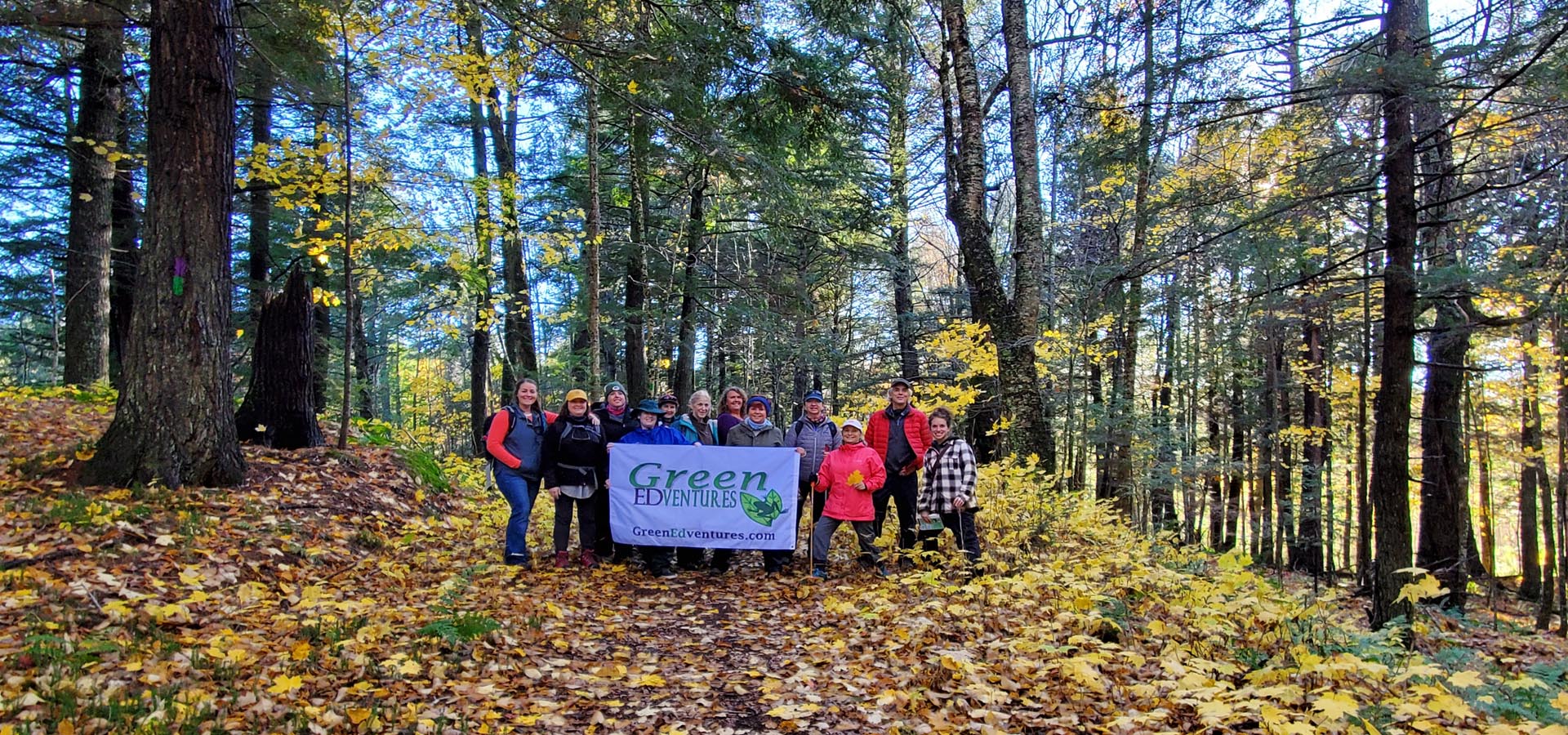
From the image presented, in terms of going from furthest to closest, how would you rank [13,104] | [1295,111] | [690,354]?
1. [690,354]
2. [13,104]
3. [1295,111]

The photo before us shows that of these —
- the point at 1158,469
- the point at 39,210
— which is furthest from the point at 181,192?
the point at 1158,469

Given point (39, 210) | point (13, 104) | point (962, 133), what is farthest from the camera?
point (39, 210)

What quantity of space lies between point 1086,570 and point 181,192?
8.13 m

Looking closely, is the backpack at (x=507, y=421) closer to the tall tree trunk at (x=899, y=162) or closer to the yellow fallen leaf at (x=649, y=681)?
the yellow fallen leaf at (x=649, y=681)

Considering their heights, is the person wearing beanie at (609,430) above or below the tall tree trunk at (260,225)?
below

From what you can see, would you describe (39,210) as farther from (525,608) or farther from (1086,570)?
(1086,570)

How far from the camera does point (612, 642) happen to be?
16.8 ft

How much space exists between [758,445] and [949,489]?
1989mm

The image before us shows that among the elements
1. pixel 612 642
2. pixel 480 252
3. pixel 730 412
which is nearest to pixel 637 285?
pixel 480 252

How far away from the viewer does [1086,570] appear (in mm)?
5797

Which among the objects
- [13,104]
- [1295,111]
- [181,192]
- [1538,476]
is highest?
[13,104]

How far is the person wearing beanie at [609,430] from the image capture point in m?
7.58

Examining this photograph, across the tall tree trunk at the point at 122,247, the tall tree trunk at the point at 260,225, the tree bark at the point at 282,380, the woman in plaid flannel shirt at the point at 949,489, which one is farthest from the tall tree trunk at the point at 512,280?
the woman in plaid flannel shirt at the point at 949,489

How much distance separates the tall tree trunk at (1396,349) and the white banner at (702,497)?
5426 millimetres
